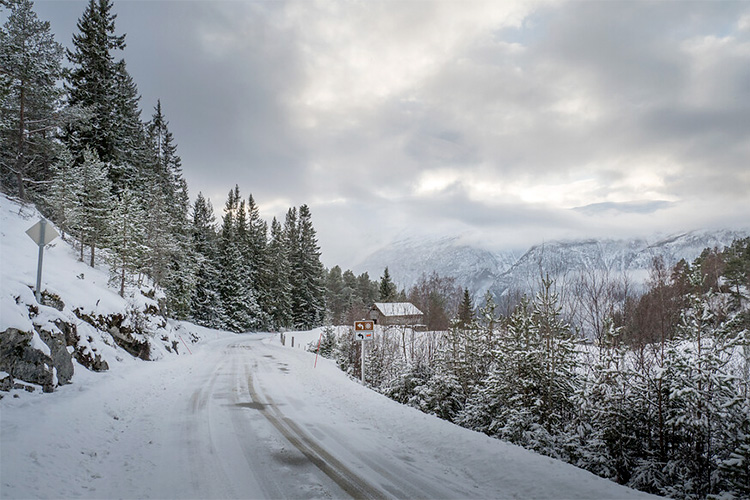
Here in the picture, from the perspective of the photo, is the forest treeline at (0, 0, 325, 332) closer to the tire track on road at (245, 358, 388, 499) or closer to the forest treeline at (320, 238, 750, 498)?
the tire track on road at (245, 358, 388, 499)

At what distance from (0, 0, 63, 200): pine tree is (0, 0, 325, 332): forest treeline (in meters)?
0.07

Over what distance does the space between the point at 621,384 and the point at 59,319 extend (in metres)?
14.2

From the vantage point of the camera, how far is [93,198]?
830 inches

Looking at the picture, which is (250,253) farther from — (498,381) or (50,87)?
(498,381)

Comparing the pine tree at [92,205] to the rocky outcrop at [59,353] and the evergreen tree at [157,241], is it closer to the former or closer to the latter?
the evergreen tree at [157,241]

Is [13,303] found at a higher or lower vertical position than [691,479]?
higher

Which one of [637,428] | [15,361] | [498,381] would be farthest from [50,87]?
[637,428]

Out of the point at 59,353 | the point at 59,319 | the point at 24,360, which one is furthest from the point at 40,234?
the point at 24,360

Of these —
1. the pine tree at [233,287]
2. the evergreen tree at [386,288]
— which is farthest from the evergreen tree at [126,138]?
the evergreen tree at [386,288]

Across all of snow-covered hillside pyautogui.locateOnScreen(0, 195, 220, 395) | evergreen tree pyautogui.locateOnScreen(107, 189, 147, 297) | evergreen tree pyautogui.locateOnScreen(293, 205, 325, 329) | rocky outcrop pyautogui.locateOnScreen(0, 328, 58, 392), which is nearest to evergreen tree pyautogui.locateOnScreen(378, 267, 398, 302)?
evergreen tree pyautogui.locateOnScreen(293, 205, 325, 329)

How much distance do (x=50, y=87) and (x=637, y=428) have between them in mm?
31506

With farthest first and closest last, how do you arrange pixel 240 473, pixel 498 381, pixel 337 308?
1. pixel 337 308
2. pixel 498 381
3. pixel 240 473

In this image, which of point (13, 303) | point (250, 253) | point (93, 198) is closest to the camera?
point (13, 303)

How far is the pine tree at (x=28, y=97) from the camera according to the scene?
66.7 ft
